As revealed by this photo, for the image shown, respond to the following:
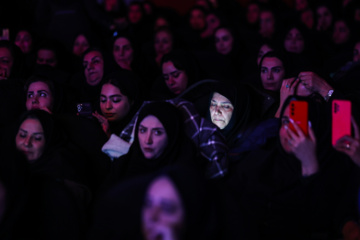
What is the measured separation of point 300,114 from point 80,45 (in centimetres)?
341

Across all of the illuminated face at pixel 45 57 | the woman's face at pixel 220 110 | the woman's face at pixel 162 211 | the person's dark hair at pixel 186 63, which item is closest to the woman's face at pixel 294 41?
the person's dark hair at pixel 186 63

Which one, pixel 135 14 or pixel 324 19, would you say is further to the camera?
pixel 135 14

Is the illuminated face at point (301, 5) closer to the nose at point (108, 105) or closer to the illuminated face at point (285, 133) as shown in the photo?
the nose at point (108, 105)

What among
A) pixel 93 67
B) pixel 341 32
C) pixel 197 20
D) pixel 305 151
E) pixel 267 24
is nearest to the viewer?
pixel 305 151

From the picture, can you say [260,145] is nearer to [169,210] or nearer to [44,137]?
[169,210]

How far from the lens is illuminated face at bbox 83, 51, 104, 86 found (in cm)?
401

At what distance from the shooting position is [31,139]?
2479 mm

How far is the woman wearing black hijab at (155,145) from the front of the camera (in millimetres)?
2479

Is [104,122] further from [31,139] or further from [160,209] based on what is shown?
[160,209]

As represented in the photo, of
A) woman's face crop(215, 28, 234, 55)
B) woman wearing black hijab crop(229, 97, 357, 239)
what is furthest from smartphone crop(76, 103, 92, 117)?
woman's face crop(215, 28, 234, 55)

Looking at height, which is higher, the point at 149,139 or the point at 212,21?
the point at 212,21

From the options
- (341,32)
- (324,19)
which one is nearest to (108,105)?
(341,32)

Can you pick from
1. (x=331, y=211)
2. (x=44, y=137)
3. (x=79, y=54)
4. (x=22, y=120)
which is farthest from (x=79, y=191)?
(x=79, y=54)

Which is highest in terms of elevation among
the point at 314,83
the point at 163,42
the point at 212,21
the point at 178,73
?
the point at 212,21
